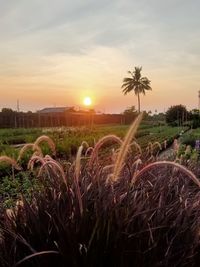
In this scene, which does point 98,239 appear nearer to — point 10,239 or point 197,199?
point 10,239

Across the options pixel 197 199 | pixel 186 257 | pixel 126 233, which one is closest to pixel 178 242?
pixel 186 257

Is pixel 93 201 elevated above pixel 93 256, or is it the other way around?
pixel 93 201

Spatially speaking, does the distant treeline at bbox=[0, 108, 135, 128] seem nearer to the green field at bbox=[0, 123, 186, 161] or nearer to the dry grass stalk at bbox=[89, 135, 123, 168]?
the green field at bbox=[0, 123, 186, 161]

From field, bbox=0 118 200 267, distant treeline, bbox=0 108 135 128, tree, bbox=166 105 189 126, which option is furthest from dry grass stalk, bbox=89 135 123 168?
tree, bbox=166 105 189 126

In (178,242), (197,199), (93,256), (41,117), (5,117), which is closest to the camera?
(93,256)

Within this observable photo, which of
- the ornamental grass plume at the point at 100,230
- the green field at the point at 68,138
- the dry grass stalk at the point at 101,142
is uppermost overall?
the dry grass stalk at the point at 101,142

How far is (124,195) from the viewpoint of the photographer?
2.89m

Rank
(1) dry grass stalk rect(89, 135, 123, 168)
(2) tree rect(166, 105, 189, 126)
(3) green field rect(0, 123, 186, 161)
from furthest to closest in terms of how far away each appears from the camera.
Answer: (2) tree rect(166, 105, 189, 126) → (3) green field rect(0, 123, 186, 161) → (1) dry grass stalk rect(89, 135, 123, 168)

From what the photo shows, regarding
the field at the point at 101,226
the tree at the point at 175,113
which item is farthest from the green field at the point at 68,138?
the tree at the point at 175,113

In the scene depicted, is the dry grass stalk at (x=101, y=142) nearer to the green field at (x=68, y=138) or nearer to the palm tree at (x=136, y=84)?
the green field at (x=68, y=138)

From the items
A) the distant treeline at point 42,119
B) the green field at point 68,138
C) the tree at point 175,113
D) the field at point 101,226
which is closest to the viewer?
the field at point 101,226

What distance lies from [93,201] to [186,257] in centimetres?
56

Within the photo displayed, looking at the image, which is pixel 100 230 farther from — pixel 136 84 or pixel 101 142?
pixel 136 84

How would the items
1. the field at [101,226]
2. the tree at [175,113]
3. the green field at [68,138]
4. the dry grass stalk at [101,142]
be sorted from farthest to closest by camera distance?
the tree at [175,113], the green field at [68,138], the dry grass stalk at [101,142], the field at [101,226]
